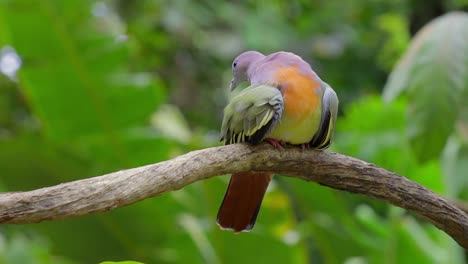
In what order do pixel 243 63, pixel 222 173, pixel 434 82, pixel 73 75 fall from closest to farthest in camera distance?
pixel 222 173, pixel 243 63, pixel 434 82, pixel 73 75

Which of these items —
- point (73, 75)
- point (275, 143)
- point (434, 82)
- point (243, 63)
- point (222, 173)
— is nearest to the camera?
point (222, 173)

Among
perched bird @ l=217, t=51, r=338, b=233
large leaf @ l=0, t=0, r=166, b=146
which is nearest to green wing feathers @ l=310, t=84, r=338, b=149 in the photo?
perched bird @ l=217, t=51, r=338, b=233

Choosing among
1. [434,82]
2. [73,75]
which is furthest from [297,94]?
[73,75]

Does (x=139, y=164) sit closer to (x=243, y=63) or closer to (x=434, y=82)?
(x=434, y=82)

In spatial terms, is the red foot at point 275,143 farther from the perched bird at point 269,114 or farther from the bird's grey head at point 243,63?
the bird's grey head at point 243,63

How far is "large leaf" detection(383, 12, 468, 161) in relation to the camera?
1.73 metres

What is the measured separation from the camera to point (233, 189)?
1.37m

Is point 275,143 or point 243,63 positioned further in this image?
point 243,63

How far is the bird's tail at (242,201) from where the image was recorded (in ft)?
4.48

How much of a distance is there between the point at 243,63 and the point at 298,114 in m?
0.16

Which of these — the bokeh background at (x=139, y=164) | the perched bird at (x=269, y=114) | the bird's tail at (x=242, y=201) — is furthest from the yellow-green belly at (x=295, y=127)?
the bokeh background at (x=139, y=164)

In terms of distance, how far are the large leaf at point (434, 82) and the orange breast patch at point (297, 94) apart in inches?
21.0

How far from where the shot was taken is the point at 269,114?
4.06ft

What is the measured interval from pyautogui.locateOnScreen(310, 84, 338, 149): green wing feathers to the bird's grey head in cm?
14
